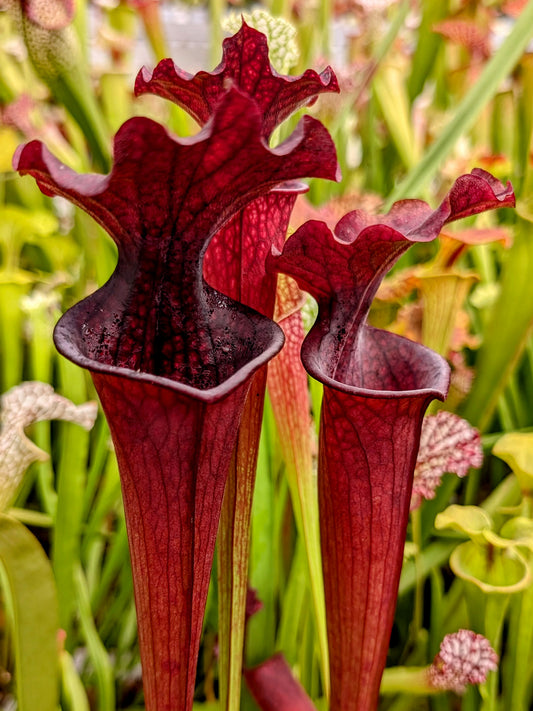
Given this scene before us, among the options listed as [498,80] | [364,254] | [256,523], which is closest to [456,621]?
[256,523]

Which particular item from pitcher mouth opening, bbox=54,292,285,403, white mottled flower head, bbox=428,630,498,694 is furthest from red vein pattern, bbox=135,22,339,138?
white mottled flower head, bbox=428,630,498,694

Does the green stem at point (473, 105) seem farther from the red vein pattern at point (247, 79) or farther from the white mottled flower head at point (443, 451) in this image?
the red vein pattern at point (247, 79)

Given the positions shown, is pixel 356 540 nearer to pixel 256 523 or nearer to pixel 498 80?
pixel 256 523

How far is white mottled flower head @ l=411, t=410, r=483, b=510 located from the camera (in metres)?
0.60

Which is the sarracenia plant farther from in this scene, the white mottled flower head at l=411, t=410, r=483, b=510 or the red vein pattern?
the white mottled flower head at l=411, t=410, r=483, b=510

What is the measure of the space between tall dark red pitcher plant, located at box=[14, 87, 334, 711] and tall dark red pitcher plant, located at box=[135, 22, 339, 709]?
0.03 metres

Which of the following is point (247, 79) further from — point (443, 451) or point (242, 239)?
point (443, 451)

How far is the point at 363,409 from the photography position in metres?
0.43

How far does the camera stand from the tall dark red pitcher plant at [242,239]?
Answer: 0.37 metres

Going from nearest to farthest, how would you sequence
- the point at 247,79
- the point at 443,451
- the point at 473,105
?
the point at 247,79 → the point at 443,451 → the point at 473,105

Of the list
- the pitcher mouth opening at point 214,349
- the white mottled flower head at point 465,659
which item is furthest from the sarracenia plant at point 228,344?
the white mottled flower head at point 465,659

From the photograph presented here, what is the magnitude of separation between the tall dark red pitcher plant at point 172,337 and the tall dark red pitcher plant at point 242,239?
1.3 inches

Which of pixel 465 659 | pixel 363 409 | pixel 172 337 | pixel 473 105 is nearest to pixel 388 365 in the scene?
pixel 363 409

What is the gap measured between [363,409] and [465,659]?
1.02 ft
